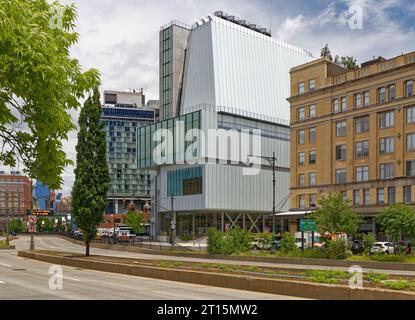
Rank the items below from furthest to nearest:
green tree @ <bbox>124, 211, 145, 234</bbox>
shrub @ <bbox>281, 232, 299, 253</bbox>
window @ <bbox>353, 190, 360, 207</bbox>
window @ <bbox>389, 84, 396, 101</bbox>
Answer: green tree @ <bbox>124, 211, 145, 234</bbox> → window @ <bbox>353, 190, 360, 207</bbox> → window @ <bbox>389, 84, 396, 101</bbox> → shrub @ <bbox>281, 232, 299, 253</bbox>

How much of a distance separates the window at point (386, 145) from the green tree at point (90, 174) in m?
39.0

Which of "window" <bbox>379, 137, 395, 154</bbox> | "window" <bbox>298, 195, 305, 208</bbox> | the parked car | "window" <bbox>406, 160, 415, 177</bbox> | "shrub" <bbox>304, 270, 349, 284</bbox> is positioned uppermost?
"window" <bbox>379, 137, 395, 154</bbox>

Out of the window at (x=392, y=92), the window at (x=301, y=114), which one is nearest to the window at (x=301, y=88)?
the window at (x=301, y=114)

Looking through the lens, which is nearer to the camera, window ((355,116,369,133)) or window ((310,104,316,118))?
window ((355,116,369,133))

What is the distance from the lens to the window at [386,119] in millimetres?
70875

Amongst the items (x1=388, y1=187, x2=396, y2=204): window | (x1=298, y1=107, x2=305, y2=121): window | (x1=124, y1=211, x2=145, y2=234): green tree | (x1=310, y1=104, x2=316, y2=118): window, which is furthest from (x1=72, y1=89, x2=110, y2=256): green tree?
(x1=124, y1=211, x2=145, y2=234): green tree

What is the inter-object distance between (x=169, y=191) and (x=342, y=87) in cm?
4292

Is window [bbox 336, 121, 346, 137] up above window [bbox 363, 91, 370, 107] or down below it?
below

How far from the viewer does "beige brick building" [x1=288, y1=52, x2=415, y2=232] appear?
6906 cm

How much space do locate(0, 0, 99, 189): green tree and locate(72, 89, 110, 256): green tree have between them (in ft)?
112

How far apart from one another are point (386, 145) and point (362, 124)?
5.03m

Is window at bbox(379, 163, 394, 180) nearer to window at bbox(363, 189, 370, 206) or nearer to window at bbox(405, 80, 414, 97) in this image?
window at bbox(363, 189, 370, 206)

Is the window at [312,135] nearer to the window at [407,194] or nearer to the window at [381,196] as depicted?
the window at [381,196]
